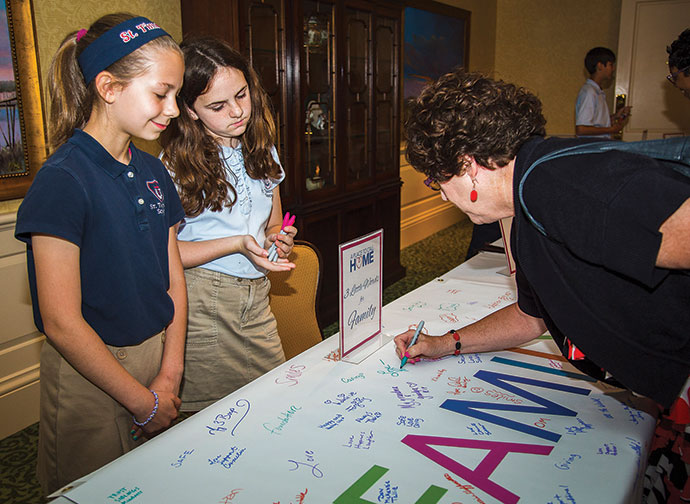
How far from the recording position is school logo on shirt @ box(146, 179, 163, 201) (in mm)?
1398

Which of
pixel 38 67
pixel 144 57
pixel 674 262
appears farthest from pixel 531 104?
pixel 38 67

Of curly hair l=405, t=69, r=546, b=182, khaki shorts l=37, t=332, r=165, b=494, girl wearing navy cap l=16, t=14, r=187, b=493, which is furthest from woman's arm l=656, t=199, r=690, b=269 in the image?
khaki shorts l=37, t=332, r=165, b=494

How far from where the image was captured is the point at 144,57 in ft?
4.09

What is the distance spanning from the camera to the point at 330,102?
151 inches

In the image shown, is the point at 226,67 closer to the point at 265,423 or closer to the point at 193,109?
the point at 193,109

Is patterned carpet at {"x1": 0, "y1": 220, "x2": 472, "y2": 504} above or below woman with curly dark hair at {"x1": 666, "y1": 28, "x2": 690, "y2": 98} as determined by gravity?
below

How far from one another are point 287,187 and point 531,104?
241 cm

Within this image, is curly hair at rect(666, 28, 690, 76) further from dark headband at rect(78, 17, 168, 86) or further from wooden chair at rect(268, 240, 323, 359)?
dark headband at rect(78, 17, 168, 86)


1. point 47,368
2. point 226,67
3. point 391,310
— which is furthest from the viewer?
point 391,310

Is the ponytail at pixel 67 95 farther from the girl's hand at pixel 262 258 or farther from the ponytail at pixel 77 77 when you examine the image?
the girl's hand at pixel 262 258

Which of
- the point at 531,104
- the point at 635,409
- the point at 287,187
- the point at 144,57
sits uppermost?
the point at 144,57

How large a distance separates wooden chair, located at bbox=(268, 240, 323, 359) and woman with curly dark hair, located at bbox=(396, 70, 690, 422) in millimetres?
953

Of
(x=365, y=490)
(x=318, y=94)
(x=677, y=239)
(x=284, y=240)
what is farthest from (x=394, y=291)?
(x=677, y=239)

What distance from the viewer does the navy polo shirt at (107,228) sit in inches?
45.4
